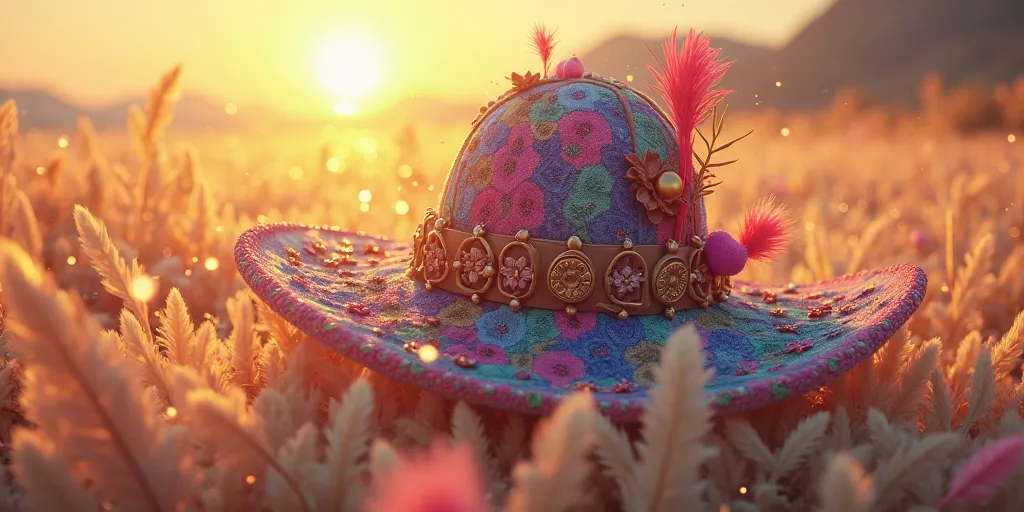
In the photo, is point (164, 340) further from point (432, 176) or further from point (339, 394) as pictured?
point (432, 176)

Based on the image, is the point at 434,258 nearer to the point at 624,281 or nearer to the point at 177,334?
the point at 624,281

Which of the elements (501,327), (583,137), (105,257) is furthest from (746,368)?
(105,257)

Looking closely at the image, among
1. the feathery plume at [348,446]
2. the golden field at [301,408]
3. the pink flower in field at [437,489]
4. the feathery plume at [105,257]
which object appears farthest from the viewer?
the feathery plume at [105,257]

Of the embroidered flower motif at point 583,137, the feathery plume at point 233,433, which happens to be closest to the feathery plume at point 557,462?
the feathery plume at point 233,433

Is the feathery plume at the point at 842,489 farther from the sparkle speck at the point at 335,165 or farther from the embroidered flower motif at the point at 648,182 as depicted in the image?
the sparkle speck at the point at 335,165

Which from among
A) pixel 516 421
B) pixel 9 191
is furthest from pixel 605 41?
pixel 9 191

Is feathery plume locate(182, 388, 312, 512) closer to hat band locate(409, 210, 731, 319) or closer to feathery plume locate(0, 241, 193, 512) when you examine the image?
feathery plume locate(0, 241, 193, 512)

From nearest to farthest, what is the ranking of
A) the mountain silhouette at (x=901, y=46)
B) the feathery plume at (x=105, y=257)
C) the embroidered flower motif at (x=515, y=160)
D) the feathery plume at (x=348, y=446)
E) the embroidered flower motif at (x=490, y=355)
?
the feathery plume at (x=348, y=446) < the embroidered flower motif at (x=490, y=355) < the feathery plume at (x=105, y=257) < the embroidered flower motif at (x=515, y=160) < the mountain silhouette at (x=901, y=46)

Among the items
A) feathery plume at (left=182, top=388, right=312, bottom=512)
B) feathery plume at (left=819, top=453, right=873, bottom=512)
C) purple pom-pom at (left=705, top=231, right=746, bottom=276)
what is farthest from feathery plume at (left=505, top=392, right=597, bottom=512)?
purple pom-pom at (left=705, top=231, right=746, bottom=276)
